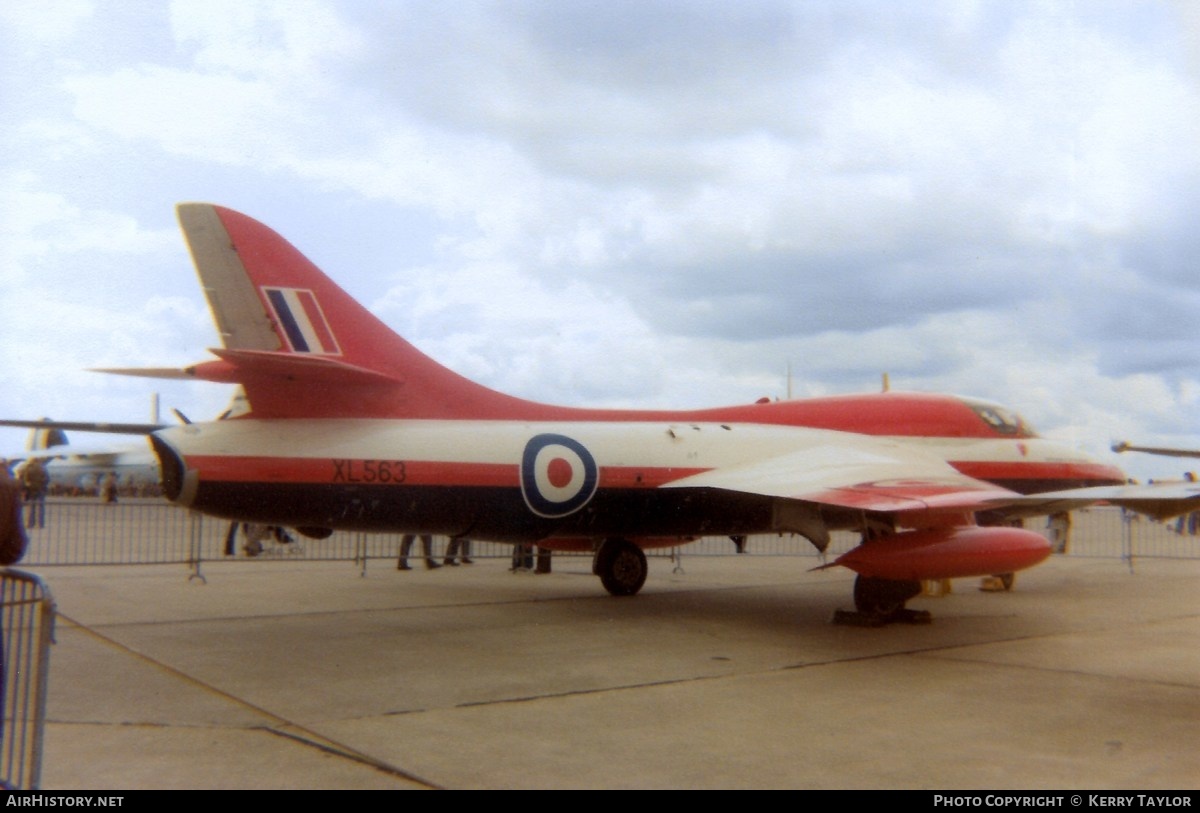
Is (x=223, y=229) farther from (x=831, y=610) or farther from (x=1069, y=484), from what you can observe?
(x=1069, y=484)

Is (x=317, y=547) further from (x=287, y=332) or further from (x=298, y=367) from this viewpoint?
(x=298, y=367)

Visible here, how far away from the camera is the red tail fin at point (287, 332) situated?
8.73 meters

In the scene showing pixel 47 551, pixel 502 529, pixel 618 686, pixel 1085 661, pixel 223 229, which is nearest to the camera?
pixel 618 686

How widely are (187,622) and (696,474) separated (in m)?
5.70

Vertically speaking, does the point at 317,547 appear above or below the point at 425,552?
below

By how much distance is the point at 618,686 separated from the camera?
6.91m

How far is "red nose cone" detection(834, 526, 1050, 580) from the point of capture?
8797 millimetres

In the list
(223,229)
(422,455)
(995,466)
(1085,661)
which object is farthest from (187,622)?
(995,466)

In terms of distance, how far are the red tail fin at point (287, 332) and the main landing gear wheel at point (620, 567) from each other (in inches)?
150

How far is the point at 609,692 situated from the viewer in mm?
6707

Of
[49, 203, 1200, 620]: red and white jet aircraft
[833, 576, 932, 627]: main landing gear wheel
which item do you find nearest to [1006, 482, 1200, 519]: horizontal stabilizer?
[49, 203, 1200, 620]: red and white jet aircraft

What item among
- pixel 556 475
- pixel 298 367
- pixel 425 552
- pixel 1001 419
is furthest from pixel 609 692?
pixel 425 552

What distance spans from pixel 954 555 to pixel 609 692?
12.8 ft

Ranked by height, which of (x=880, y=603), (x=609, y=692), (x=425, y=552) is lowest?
(x=609, y=692)
